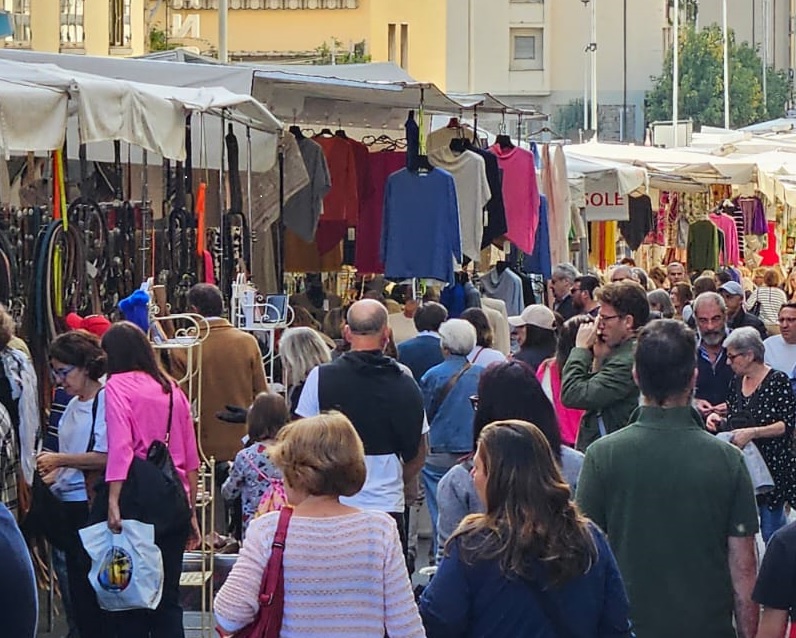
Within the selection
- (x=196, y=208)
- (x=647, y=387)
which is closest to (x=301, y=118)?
(x=196, y=208)

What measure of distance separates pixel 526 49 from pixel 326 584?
249ft

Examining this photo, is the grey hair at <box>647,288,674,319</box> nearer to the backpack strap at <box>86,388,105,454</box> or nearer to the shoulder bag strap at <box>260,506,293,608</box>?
the backpack strap at <box>86,388,105,454</box>

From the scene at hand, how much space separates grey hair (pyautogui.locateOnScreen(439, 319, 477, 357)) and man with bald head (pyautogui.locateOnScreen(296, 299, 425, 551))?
201 centimetres

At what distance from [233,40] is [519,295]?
42.1m

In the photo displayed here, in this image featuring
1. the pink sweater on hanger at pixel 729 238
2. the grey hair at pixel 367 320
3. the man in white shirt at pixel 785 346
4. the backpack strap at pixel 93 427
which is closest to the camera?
the backpack strap at pixel 93 427

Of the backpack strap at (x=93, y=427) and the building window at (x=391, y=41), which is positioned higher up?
the building window at (x=391, y=41)

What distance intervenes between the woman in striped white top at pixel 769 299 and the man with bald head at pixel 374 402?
1116 centimetres

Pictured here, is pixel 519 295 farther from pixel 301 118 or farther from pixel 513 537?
pixel 513 537

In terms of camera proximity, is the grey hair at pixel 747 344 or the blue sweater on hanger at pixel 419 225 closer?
the grey hair at pixel 747 344

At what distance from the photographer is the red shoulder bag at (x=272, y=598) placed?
4.86 metres

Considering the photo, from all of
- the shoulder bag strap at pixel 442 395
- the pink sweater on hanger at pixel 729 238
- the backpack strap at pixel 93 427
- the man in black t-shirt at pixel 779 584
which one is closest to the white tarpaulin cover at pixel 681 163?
the pink sweater on hanger at pixel 729 238

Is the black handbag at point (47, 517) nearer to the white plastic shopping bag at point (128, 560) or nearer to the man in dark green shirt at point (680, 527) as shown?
the white plastic shopping bag at point (128, 560)

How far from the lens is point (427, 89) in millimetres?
12281

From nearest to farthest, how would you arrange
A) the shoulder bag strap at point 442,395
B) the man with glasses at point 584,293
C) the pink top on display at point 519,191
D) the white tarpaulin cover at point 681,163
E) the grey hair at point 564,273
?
the shoulder bag strap at point 442,395
the man with glasses at point 584,293
the pink top on display at point 519,191
the grey hair at point 564,273
the white tarpaulin cover at point 681,163
